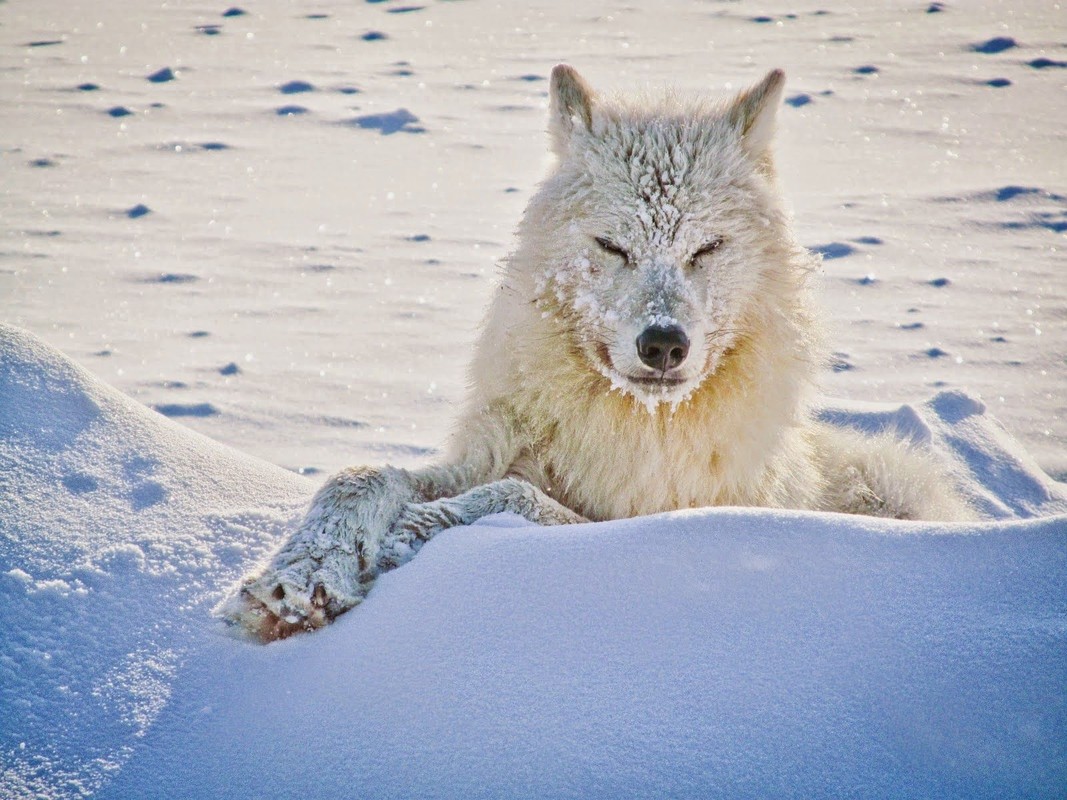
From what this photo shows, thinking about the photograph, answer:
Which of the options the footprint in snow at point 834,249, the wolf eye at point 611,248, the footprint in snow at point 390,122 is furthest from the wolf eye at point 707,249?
the footprint in snow at point 390,122

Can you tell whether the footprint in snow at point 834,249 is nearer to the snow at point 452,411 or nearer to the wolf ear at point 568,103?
the snow at point 452,411

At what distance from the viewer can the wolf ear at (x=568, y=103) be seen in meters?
3.52

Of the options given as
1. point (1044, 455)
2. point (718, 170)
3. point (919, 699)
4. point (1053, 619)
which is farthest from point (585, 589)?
point (1044, 455)

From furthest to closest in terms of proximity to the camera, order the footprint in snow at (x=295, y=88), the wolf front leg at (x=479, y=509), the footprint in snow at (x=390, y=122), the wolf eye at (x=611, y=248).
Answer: the footprint in snow at (x=295, y=88)
the footprint in snow at (x=390, y=122)
the wolf eye at (x=611, y=248)
the wolf front leg at (x=479, y=509)

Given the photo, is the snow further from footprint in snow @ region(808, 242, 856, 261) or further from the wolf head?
the wolf head

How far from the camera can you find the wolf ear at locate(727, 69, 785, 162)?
11.6ft

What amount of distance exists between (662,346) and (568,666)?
1232mm

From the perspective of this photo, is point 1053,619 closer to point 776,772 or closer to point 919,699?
point 919,699

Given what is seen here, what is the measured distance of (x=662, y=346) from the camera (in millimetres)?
3006

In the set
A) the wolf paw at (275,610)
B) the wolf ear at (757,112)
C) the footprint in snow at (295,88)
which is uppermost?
the footprint in snow at (295,88)

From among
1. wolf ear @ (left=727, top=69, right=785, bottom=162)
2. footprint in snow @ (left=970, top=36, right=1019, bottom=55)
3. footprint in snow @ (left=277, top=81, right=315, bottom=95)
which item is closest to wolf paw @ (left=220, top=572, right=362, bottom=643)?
wolf ear @ (left=727, top=69, right=785, bottom=162)

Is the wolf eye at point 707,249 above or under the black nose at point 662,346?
above

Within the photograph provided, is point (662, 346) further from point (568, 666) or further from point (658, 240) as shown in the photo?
point (568, 666)

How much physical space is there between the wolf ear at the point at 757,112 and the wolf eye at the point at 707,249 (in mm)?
499
